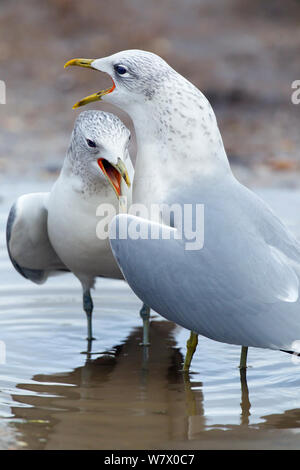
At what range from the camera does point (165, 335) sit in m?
5.16

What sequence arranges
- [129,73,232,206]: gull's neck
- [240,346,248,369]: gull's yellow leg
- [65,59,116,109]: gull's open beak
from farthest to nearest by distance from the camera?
[240,346,248,369]: gull's yellow leg, [65,59,116,109]: gull's open beak, [129,73,232,206]: gull's neck

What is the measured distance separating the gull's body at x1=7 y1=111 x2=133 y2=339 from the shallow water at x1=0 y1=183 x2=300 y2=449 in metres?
0.35

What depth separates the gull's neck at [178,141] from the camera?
4.04 metres

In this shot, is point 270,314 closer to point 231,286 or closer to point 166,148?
point 231,286

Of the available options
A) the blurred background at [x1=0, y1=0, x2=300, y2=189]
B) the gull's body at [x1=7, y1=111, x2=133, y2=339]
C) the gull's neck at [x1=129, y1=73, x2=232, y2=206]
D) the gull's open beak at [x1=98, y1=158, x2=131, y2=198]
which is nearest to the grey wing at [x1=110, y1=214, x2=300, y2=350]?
the gull's neck at [x1=129, y1=73, x2=232, y2=206]

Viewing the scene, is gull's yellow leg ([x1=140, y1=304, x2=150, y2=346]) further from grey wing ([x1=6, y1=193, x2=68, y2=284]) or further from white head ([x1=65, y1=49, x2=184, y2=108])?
white head ([x1=65, y1=49, x2=184, y2=108])

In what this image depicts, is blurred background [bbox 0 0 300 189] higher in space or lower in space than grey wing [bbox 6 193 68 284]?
higher

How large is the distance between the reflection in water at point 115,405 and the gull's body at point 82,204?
0.49m

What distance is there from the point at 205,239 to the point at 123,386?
899 mm

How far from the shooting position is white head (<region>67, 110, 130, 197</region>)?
4.39 meters

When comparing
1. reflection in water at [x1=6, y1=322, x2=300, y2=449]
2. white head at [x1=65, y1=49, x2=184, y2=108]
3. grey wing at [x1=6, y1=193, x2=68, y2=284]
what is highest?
white head at [x1=65, y1=49, x2=184, y2=108]

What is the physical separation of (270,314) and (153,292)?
513 mm

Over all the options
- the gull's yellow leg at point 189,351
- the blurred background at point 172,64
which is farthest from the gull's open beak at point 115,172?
the blurred background at point 172,64

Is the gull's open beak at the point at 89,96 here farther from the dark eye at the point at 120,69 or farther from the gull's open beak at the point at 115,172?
the gull's open beak at the point at 115,172
